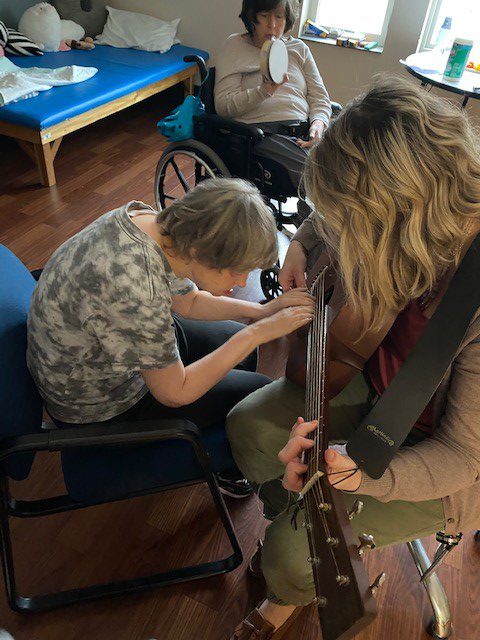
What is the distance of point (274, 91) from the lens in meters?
2.10

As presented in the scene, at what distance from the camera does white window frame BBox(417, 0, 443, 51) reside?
3293mm

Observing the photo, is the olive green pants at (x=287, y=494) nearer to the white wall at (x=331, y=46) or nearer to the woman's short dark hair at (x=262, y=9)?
the woman's short dark hair at (x=262, y=9)

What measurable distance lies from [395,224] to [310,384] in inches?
15.0

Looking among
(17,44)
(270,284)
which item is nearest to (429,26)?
(270,284)

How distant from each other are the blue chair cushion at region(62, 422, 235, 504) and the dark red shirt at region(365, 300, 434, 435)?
0.45 m

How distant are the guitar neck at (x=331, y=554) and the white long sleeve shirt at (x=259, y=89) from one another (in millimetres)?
1569

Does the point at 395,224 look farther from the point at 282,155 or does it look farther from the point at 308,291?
the point at 282,155

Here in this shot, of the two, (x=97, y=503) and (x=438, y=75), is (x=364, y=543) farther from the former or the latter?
(x=438, y=75)

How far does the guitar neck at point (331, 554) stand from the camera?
1.90ft

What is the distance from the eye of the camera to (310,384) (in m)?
1.09

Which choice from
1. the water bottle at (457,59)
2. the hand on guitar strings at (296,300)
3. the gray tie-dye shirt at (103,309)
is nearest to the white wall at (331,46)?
the water bottle at (457,59)

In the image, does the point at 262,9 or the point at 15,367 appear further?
the point at 262,9

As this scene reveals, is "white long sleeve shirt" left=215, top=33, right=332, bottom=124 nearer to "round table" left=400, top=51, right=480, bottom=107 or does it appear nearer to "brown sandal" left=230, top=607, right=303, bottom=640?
"round table" left=400, top=51, right=480, bottom=107

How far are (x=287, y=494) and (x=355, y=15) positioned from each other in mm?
3583
